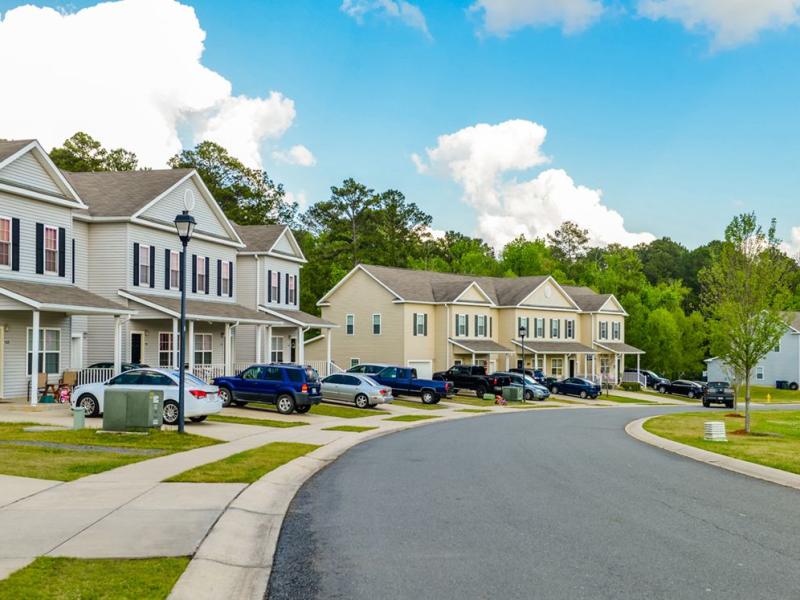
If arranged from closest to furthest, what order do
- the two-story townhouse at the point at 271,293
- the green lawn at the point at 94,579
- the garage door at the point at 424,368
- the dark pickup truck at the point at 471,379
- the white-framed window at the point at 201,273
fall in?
1. the green lawn at the point at 94,579
2. the white-framed window at the point at 201,273
3. the two-story townhouse at the point at 271,293
4. the dark pickup truck at the point at 471,379
5. the garage door at the point at 424,368

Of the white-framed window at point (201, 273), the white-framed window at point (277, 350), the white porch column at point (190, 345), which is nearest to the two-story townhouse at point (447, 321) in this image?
the white-framed window at point (277, 350)

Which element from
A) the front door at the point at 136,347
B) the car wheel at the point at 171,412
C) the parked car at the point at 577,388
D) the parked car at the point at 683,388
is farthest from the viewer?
the parked car at the point at 683,388

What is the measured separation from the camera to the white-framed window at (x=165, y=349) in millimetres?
38562

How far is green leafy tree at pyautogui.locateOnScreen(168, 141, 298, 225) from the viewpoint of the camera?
3061 inches

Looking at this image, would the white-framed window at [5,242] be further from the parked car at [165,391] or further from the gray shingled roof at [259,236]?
the gray shingled roof at [259,236]

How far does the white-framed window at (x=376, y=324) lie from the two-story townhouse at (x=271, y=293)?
1021 cm

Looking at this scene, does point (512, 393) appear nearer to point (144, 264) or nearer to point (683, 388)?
point (144, 264)

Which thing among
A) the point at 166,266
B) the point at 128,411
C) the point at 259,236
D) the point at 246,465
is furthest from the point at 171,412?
the point at 259,236

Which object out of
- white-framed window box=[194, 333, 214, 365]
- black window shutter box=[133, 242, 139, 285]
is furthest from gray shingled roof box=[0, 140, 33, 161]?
white-framed window box=[194, 333, 214, 365]

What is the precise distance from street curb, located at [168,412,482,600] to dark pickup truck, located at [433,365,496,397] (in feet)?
→ 121

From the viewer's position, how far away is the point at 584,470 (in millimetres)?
16703

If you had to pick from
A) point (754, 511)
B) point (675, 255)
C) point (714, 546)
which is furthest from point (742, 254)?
point (675, 255)

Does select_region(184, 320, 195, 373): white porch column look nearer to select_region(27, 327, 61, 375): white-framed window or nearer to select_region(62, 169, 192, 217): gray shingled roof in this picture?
select_region(62, 169, 192, 217): gray shingled roof

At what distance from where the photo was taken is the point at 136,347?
37156 millimetres
